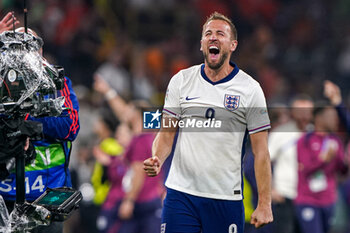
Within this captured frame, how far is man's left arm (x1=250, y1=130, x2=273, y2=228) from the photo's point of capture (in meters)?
5.48

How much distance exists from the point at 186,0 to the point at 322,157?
20.0ft

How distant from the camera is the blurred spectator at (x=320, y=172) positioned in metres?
9.47

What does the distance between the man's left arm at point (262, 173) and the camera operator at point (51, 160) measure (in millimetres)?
1304

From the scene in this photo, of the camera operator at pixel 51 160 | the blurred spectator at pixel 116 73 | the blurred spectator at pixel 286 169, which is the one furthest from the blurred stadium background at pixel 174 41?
the camera operator at pixel 51 160

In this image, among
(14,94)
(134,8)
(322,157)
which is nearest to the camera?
(14,94)

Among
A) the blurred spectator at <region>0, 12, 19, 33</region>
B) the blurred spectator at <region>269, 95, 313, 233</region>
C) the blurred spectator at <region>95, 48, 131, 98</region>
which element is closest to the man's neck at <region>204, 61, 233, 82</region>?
the blurred spectator at <region>0, 12, 19, 33</region>

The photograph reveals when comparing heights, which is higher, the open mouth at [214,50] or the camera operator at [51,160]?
the open mouth at [214,50]

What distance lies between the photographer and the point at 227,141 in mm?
5656

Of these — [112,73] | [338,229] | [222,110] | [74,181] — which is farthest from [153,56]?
[222,110]

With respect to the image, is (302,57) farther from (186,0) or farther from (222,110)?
(222,110)

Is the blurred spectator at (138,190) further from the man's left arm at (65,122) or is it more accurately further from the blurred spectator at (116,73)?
the man's left arm at (65,122)

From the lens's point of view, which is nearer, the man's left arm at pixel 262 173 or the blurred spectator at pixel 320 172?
the man's left arm at pixel 262 173

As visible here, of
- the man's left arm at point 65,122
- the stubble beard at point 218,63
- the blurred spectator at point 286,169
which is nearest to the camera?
the man's left arm at point 65,122

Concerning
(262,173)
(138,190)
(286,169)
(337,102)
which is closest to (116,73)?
(138,190)
